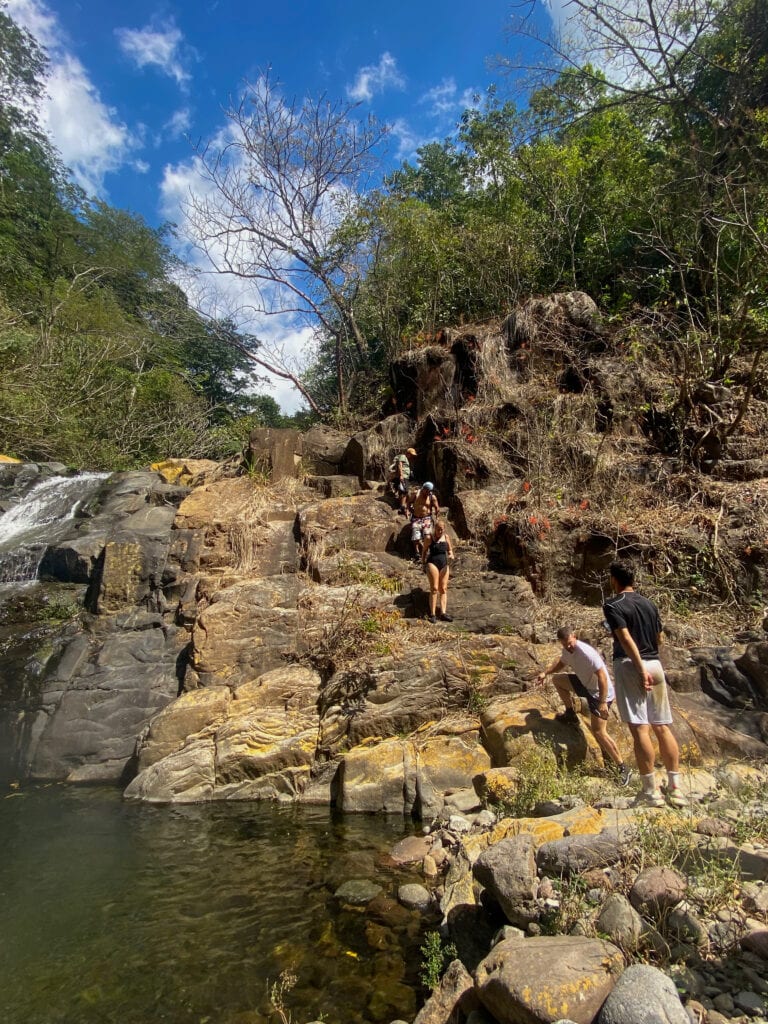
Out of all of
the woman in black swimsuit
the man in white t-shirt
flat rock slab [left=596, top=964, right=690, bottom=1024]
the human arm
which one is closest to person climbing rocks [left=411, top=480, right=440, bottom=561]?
the woman in black swimsuit

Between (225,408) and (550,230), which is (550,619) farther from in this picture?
(225,408)

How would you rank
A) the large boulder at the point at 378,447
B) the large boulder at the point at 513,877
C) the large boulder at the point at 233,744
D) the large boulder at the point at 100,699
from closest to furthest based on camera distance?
the large boulder at the point at 513,877 < the large boulder at the point at 233,744 < the large boulder at the point at 100,699 < the large boulder at the point at 378,447

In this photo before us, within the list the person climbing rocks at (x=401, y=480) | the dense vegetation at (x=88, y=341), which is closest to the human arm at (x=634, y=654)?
the person climbing rocks at (x=401, y=480)

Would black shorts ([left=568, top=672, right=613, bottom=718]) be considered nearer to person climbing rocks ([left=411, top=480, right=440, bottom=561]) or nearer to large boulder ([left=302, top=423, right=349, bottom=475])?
person climbing rocks ([left=411, top=480, right=440, bottom=561])

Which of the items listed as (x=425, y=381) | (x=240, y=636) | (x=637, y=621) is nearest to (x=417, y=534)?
(x=240, y=636)

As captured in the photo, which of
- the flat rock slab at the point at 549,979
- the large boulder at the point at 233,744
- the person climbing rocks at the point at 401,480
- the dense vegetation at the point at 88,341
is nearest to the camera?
the flat rock slab at the point at 549,979

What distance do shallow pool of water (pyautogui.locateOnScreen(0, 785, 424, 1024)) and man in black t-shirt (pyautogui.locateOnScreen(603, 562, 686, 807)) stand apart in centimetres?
215

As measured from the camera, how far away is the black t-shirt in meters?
4.45

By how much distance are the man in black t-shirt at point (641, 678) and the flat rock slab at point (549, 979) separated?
6.92 feet

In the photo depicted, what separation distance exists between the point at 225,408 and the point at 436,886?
21.2 metres

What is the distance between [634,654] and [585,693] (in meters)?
1.47

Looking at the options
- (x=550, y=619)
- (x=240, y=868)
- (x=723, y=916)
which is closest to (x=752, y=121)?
(x=550, y=619)

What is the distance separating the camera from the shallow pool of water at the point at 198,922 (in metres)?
3.03

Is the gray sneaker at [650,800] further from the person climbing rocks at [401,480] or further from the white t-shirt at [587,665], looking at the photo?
the person climbing rocks at [401,480]
